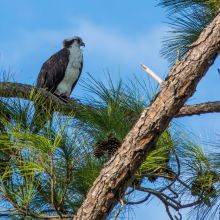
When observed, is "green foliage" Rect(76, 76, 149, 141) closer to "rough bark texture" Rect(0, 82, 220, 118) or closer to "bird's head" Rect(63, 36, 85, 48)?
"rough bark texture" Rect(0, 82, 220, 118)

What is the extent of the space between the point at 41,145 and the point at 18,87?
0.69 metres

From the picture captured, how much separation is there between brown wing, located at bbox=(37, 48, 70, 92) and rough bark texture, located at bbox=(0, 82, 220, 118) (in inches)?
87.6

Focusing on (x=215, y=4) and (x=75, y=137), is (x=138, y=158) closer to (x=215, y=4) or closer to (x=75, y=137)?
(x=75, y=137)

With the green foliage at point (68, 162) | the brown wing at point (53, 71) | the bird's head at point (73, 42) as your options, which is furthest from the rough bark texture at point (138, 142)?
the bird's head at point (73, 42)

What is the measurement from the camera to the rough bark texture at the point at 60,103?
255 cm

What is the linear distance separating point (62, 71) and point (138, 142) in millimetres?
3426

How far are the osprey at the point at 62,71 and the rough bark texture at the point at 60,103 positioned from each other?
7.33ft

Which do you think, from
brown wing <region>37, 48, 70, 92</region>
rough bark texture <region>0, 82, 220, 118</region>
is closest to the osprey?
brown wing <region>37, 48, 70, 92</region>

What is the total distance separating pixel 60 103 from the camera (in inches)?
103

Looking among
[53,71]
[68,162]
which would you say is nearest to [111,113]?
[68,162]

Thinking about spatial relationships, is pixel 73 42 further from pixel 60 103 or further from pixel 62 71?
pixel 60 103

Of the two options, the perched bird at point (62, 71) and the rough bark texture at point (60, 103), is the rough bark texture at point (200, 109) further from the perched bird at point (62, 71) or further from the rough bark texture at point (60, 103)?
the perched bird at point (62, 71)

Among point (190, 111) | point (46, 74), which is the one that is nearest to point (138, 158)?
point (190, 111)

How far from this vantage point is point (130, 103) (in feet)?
8.33
